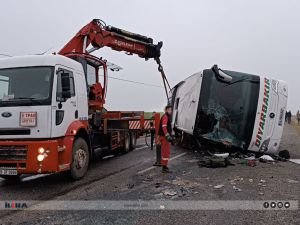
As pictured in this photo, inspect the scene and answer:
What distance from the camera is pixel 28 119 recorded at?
6.70 m

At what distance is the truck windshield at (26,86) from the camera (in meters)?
6.82

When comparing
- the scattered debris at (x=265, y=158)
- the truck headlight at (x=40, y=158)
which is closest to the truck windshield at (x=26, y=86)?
the truck headlight at (x=40, y=158)

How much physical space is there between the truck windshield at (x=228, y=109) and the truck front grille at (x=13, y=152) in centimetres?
506

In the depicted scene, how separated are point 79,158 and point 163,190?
2194mm

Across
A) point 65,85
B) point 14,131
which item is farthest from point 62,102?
point 14,131

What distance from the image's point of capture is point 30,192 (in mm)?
6758

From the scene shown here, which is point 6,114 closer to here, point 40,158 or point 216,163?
point 40,158

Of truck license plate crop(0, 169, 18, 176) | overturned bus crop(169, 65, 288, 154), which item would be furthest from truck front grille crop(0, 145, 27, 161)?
overturned bus crop(169, 65, 288, 154)

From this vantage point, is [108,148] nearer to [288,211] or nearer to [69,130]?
[69,130]

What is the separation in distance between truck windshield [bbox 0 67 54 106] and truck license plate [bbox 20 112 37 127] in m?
0.21

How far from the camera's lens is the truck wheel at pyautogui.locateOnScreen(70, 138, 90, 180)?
750 centimetres

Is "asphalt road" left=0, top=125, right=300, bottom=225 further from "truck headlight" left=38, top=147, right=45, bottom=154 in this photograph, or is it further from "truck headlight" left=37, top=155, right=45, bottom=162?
"truck headlight" left=38, top=147, right=45, bottom=154

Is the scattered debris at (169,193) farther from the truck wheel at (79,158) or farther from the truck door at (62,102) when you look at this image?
the truck door at (62,102)

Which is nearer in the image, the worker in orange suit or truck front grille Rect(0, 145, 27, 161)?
truck front grille Rect(0, 145, 27, 161)
